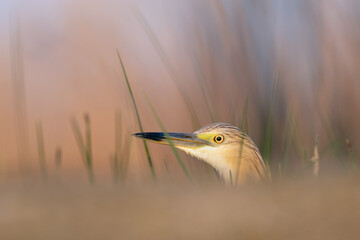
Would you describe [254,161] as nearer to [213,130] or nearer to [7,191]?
[213,130]

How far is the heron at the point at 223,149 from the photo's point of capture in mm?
1556

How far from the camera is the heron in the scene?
5.10 feet

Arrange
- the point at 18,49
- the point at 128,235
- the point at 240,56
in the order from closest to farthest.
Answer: the point at 128,235
the point at 18,49
the point at 240,56

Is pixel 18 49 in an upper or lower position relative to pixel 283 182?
upper

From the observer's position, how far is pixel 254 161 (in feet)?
5.14

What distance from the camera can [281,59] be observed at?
6.76 ft

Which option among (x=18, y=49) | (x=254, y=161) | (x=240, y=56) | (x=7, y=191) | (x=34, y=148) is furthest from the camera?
(x=34, y=148)

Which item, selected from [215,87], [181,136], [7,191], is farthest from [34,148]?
[7,191]

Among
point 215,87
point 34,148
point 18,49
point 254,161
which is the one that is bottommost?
point 34,148

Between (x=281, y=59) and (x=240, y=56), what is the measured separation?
0.60ft

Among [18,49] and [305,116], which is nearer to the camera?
[18,49]

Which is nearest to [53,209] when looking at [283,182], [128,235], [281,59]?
[128,235]

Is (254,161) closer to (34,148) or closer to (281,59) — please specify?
(281,59)

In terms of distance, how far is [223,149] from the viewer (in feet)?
5.29
